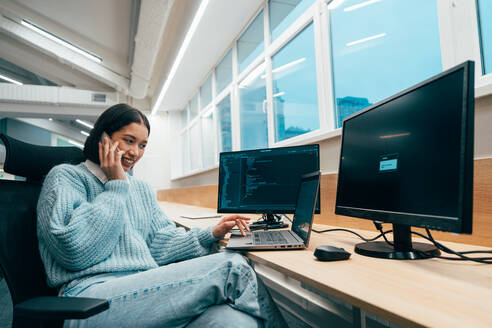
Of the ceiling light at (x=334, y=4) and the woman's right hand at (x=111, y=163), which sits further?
the ceiling light at (x=334, y=4)

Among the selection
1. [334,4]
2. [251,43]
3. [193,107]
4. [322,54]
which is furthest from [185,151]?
[334,4]

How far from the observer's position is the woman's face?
1247 millimetres

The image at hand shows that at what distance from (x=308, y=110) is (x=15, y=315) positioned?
2082 millimetres

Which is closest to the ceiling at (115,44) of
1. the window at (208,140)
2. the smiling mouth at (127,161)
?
the window at (208,140)

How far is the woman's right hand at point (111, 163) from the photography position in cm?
113

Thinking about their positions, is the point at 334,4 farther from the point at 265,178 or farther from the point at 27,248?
the point at 27,248

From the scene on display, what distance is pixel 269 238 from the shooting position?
44.5 inches

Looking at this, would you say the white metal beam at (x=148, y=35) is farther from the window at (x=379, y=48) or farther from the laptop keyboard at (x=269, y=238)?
the laptop keyboard at (x=269, y=238)

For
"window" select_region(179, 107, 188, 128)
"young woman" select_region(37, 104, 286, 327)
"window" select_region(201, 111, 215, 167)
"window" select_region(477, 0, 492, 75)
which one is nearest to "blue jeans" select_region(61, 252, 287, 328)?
"young woman" select_region(37, 104, 286, 327)

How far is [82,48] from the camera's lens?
4.61 meters

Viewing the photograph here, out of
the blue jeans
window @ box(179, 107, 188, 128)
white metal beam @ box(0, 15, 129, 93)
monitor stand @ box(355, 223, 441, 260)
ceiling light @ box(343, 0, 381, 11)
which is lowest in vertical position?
the blue jeans

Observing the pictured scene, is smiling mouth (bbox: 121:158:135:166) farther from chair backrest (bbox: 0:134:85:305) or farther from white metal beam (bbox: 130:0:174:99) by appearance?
white metal beam (bbox: 130:0:174:99)

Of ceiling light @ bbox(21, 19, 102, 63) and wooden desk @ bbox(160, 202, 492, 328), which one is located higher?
ceiling light @ bbox(21, 19, 102, 63)

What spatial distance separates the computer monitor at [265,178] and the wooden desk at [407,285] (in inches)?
25.0
